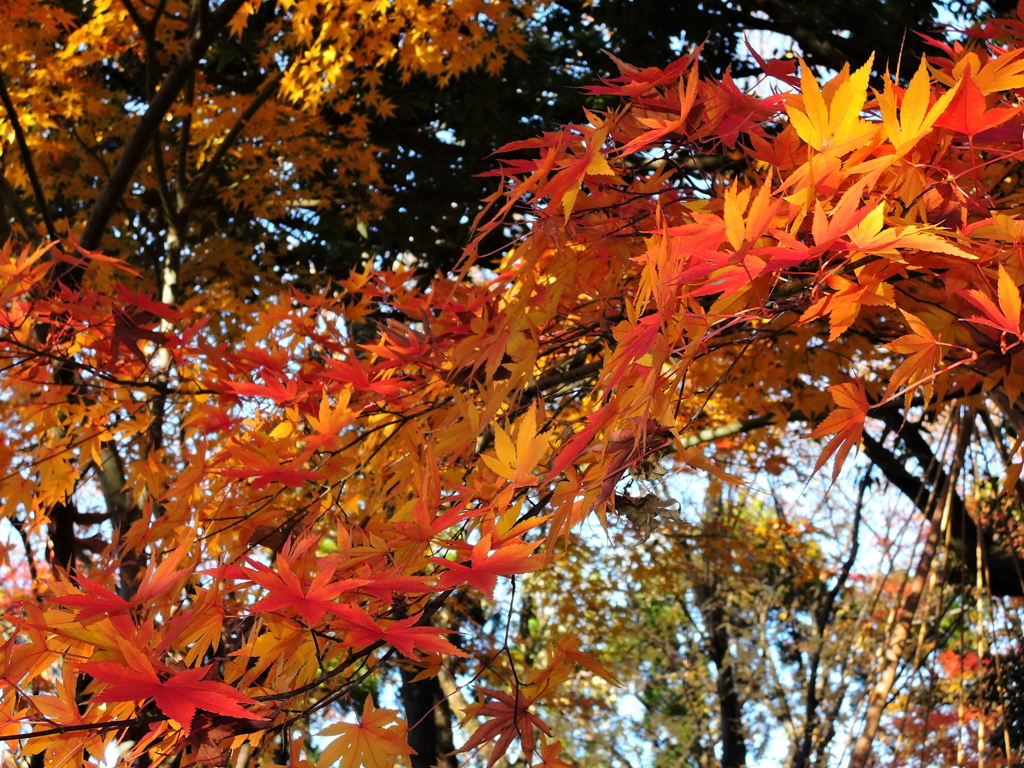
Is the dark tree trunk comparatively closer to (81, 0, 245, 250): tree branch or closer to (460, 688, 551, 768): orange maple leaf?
(81, 0, 245, 250): tree branch

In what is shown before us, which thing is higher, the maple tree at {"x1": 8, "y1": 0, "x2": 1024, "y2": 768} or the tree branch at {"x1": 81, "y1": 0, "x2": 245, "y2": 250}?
the tree branch at {"x1": 81, "y1": 0, "x2": 245, "y2": 250}

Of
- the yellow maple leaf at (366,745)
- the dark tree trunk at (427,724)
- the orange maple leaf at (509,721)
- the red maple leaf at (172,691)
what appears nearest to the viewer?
the red maple leaf at (172,691)

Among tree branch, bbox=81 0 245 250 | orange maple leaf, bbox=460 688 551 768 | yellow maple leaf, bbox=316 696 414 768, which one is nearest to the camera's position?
yellow maple leaf, bbox=316 696 414 768

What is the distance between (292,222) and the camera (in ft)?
18.2

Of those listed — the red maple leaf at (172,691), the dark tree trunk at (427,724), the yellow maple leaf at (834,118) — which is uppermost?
the yellow maple leaf at (834,118)

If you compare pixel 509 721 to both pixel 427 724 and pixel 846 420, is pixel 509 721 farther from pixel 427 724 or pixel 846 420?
pixel 427 724

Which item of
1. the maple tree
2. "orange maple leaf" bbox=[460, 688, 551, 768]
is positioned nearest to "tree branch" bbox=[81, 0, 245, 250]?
the maple tree

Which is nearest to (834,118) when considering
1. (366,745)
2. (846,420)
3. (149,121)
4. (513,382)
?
(846,420)

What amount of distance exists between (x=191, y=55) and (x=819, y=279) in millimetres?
2566

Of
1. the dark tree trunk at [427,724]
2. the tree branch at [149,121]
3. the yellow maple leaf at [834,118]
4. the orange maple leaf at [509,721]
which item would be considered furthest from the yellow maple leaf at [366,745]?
the dark tree trunk at [427,724]

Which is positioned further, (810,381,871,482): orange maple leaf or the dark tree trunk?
the dark tree trunk

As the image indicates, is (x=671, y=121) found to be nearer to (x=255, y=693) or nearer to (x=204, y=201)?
(x=255, y=693)

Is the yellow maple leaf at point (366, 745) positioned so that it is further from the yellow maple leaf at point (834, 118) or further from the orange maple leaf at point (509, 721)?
the yellow maple leaf at point (834, 118)

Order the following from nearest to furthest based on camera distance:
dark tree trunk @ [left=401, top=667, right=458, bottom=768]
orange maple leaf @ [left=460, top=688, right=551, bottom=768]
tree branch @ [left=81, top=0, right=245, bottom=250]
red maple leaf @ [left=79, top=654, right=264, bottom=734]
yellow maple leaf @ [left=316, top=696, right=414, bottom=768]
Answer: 1. red maple leaf @ [left=79, top=654, right=264, bottom=734]
2. yellow maple leaf @ [left=316, top=696, right=414, bottom=768]
3. orange maple leaf @ [left=460, top=688, right=551, bottom=768]
4. tree branch @ [left=81, top=0, right=245, bottom=250]
5. dark tree trunk @ [left=401, top=667, right=458, bottom=768]
